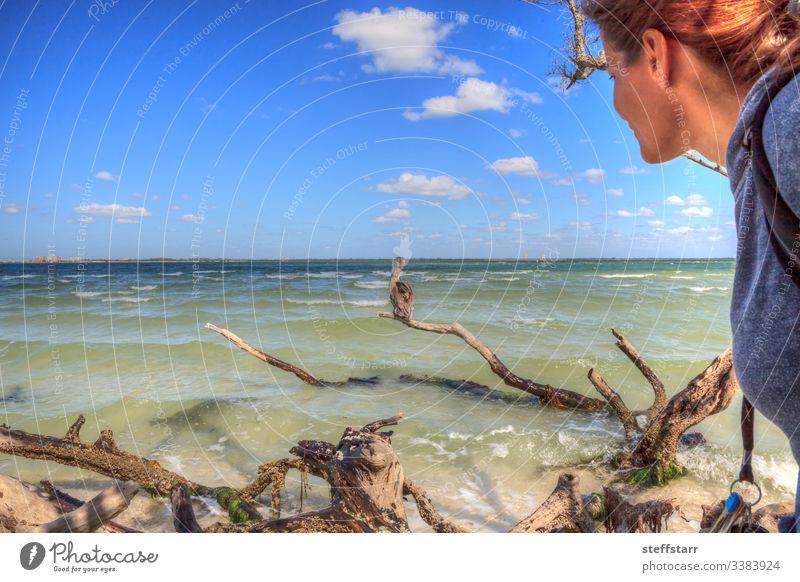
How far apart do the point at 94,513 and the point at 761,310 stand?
205cm

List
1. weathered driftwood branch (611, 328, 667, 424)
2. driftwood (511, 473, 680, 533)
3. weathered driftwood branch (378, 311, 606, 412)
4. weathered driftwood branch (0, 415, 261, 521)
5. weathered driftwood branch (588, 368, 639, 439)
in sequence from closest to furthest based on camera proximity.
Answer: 1. driftwood (511, 473, 680, 533)
2. weathered driftwood branch (0, 415, 261, 521)
3. weathered driftwood branch (588, 368, 639, 439)
4. weathered driftwood branch (611, 328, 667, 424)
5. weathered driftwood branch (378, 311, 606, 412)

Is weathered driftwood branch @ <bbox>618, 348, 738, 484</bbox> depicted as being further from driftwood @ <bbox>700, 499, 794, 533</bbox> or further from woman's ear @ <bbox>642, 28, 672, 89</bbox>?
woman's ear @ <bbox>642, 28, 672, 89</bbox>

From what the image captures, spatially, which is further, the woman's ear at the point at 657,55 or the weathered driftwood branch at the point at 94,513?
the weathered driftwood branch at the point at 94,513

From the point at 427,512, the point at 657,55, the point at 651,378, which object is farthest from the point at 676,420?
the point at 657,55

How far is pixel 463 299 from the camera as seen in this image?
11164 mm

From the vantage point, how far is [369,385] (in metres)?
4.80

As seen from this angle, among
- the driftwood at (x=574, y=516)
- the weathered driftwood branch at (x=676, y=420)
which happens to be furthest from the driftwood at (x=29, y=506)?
the weathered driftwood branch at (x=676, y=420)

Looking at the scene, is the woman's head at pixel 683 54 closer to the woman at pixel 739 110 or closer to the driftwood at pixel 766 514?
the woman at pixel 739 110

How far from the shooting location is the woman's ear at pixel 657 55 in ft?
2.47

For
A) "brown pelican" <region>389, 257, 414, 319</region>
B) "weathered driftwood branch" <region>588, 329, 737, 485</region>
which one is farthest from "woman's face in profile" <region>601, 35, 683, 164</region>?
"brown pelican" <region>389, 257, 414, 319</region>

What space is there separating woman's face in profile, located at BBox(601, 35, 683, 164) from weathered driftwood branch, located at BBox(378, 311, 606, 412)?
2.82 m

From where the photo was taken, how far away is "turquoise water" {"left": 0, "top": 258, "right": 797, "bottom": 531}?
295 centimetres

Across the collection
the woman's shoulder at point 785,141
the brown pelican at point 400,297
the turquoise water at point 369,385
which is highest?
the woman's shoulder at point 785,141
